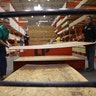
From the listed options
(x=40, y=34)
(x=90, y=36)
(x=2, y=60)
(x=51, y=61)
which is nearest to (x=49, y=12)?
(x=2, y=60)

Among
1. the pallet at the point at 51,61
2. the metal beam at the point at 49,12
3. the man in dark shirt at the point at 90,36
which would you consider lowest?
the pallet at the point at 51,61

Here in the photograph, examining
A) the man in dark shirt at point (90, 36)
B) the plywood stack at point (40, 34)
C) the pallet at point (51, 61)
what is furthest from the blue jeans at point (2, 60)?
the plywood stack at point (40, 34)

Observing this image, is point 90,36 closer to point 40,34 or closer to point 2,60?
point 2,60

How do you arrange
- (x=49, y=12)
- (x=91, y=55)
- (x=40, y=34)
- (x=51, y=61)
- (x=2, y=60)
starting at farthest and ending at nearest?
(x=40, y=34) < (x=91, y=55) < (x=51, y=61) < (x=2, y=60) < (x=49, y=12)

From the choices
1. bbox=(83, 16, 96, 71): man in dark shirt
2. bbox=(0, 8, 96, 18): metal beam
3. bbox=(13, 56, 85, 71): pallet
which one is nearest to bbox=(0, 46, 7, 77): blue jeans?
bbox=(13, 56, 85, 71): pallet

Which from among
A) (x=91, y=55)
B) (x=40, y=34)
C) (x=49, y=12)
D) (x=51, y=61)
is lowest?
(x=51, y=61)

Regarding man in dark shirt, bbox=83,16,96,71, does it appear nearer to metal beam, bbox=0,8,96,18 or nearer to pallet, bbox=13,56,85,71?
pallet, bbox=13,56,85,71

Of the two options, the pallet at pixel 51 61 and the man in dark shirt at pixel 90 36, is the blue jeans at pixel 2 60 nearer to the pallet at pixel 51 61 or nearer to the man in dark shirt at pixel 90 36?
the pallet at pixel 51 61

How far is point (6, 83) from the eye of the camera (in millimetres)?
1264

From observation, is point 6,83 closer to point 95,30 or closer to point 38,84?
point 38,84

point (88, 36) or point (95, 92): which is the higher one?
point (88, 36)

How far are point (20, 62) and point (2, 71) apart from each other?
1.30 meters

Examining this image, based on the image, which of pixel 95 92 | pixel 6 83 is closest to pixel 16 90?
pixel 95 92

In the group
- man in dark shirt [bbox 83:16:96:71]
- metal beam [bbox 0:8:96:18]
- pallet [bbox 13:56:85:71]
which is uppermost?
metal beam [bbox 0:8:96:18]
